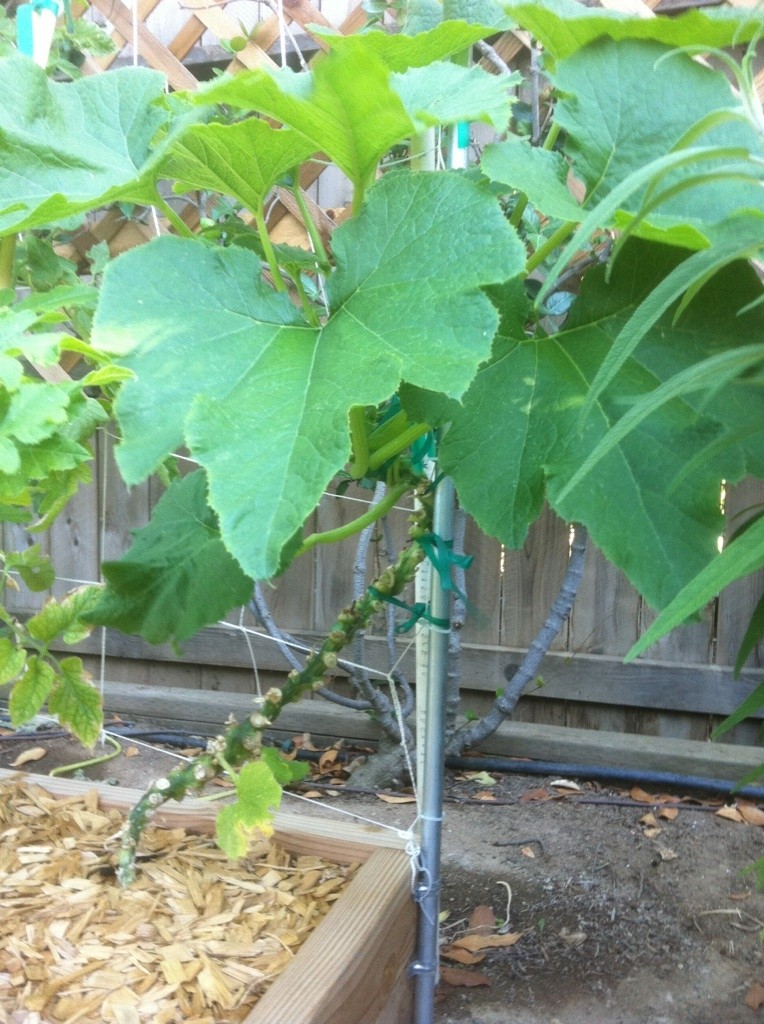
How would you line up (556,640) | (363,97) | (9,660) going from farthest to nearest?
(556,640)
(9,660)
(363,97)

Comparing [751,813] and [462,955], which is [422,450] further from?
[751,813]

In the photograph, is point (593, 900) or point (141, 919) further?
point (593, 900)

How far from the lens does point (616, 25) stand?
61cm

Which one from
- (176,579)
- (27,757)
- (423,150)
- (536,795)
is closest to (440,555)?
(176,579)

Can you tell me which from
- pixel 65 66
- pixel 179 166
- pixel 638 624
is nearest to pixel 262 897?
pixel 179 166

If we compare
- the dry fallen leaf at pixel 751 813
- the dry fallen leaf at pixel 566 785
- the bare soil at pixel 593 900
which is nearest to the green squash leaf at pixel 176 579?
the bare soil at pixel 593 900

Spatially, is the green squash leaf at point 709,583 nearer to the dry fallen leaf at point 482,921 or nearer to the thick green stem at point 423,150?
the thick green stem at point 423,150

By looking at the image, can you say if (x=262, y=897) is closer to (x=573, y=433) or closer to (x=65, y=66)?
(x=573, y=433)

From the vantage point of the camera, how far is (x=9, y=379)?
1.81 feet

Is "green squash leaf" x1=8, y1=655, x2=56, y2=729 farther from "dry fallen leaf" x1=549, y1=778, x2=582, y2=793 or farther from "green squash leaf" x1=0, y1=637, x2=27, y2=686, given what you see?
"dry fallen leaf" x1=549, y1=778, x2=582, y2=793

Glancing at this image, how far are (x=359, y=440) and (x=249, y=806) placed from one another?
1.21 feet

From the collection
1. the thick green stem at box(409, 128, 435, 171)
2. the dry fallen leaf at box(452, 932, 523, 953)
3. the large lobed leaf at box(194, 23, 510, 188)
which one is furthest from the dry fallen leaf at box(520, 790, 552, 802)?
the large lobed leaf at box(194, 23, 510, 188)

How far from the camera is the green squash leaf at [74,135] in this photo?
2.29 ft

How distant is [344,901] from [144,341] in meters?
0.60
